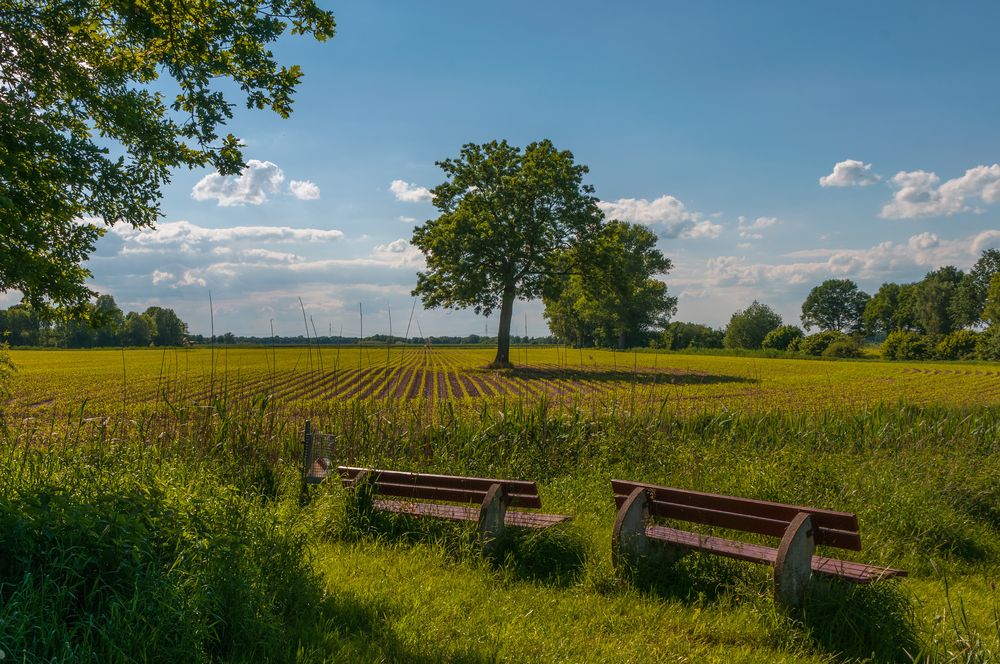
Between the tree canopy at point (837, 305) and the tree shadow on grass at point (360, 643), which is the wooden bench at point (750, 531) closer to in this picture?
the tree shadow on grass at point (360, 643)

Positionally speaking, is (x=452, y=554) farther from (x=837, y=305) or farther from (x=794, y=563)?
(x=837, y=305)

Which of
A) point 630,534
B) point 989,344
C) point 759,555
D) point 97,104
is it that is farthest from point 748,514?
point 989,344

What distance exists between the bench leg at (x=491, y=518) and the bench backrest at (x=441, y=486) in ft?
0.48

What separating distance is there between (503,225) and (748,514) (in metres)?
32.4

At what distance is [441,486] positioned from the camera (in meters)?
6.14

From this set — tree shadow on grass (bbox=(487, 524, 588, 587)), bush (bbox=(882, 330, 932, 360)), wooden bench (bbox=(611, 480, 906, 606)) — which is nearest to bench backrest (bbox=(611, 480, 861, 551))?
wooden bench (bbox=(611, 480, 906, 606))

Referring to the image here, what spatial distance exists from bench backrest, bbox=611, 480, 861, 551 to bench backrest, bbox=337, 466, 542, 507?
39.4 inches

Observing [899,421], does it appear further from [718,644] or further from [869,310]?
[869,310]

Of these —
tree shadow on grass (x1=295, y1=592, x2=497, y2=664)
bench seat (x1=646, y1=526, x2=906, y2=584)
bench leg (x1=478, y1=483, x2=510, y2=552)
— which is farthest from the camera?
bench leg (x1=478, y1=483, x2=510, y2=552)

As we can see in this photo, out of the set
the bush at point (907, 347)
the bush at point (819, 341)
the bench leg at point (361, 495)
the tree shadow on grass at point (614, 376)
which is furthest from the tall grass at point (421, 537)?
the bush at point (819, 341)

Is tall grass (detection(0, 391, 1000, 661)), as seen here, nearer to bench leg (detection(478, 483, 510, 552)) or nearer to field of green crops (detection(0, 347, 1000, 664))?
field of green crops (detection(0, 347, 1000, 664))

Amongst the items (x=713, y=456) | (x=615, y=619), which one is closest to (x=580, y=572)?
(x=615, y=619)

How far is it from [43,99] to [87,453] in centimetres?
474

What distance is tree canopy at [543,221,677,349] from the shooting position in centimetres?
3681
